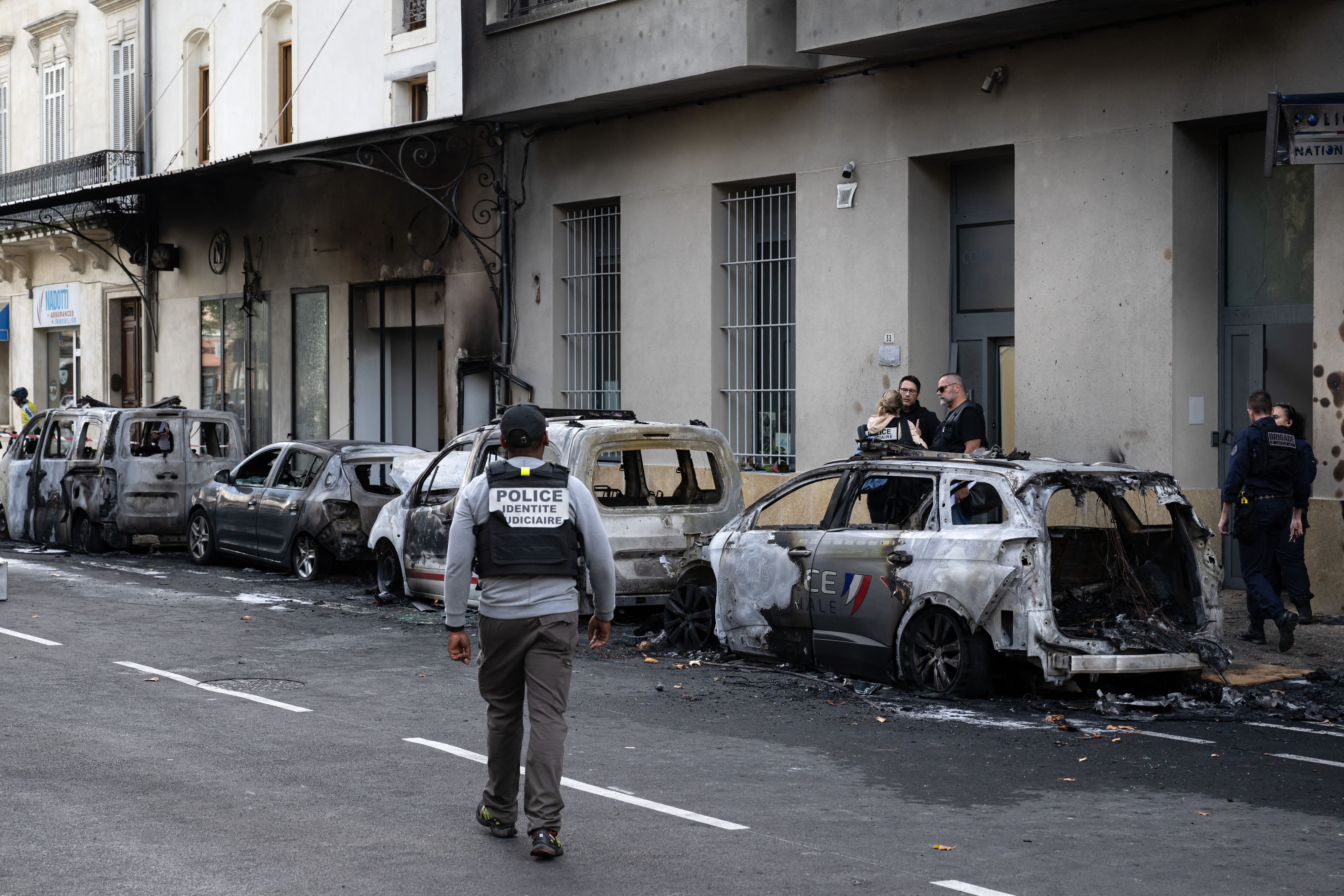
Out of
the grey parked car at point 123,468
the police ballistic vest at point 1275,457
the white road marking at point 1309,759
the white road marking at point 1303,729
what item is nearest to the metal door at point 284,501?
the grey parked car at point 123,468

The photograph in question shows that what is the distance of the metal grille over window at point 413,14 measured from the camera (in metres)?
25.1

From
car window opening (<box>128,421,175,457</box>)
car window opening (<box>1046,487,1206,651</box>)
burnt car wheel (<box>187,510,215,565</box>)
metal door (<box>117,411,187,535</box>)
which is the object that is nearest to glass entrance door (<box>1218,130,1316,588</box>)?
car window opening (<box>1046,487,1206,651</box>)

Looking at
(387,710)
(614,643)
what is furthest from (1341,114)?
(387,710)

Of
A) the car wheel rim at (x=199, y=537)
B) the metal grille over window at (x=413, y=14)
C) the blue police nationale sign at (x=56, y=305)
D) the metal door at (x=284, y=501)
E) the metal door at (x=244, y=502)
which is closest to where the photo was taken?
the metal door at (x=284, y=501)

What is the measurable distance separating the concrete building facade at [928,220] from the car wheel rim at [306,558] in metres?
4.63

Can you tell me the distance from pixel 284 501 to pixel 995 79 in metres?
8.05

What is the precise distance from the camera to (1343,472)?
13.0m

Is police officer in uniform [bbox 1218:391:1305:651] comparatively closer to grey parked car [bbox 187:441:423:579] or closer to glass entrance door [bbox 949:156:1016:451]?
glass entrance door [bbox 949:156:1016:451]

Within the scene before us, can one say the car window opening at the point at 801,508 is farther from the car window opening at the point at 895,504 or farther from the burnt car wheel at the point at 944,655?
the burnt car wheel at the point at 944,655

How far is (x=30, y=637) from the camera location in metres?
12.1

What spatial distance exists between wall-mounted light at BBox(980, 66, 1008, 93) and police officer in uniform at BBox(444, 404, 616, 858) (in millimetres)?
9893

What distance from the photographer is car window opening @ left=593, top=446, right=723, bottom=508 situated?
1265 cm

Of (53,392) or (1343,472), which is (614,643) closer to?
(1343,472)

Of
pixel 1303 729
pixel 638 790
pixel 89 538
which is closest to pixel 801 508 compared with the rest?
pixel 1303 729
